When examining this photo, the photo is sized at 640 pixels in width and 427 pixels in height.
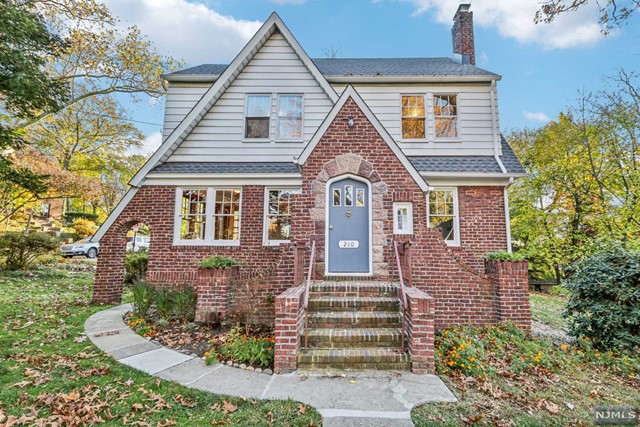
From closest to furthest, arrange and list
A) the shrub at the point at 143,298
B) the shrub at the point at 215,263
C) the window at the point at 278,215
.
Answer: the shrub at the point at 215,263, the shrub at the point at 143,298, the window at the point at 278,215

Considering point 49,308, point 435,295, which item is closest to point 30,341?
point 49,308

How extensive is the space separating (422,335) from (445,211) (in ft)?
17.0

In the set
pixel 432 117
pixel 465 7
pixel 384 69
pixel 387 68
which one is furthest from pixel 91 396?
pixel 465 7

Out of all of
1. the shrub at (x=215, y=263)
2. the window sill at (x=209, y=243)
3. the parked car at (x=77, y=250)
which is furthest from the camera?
the parked car at (x=77, y=250)

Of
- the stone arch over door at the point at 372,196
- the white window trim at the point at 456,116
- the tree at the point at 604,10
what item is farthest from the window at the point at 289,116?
the tree at the point at 604,10

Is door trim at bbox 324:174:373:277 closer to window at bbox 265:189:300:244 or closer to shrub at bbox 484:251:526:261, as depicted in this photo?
window at bbox 265:189:300:244

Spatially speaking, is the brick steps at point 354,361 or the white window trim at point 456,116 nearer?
the brick steps at point 354,361

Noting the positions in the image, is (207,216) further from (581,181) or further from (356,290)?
(581,181)

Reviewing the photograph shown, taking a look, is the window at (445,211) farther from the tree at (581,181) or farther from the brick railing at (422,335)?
the brick railing at (422,335)

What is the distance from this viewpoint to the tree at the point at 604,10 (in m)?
4.09

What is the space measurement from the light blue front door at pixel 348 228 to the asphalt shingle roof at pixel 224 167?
2389 millimetres

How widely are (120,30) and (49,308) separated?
13978mm

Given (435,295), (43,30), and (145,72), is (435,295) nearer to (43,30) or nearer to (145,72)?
(43,30)

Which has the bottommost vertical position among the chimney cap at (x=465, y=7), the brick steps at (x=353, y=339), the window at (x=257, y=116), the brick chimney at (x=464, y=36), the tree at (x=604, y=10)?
the brick steps at (x=353, y=339)
